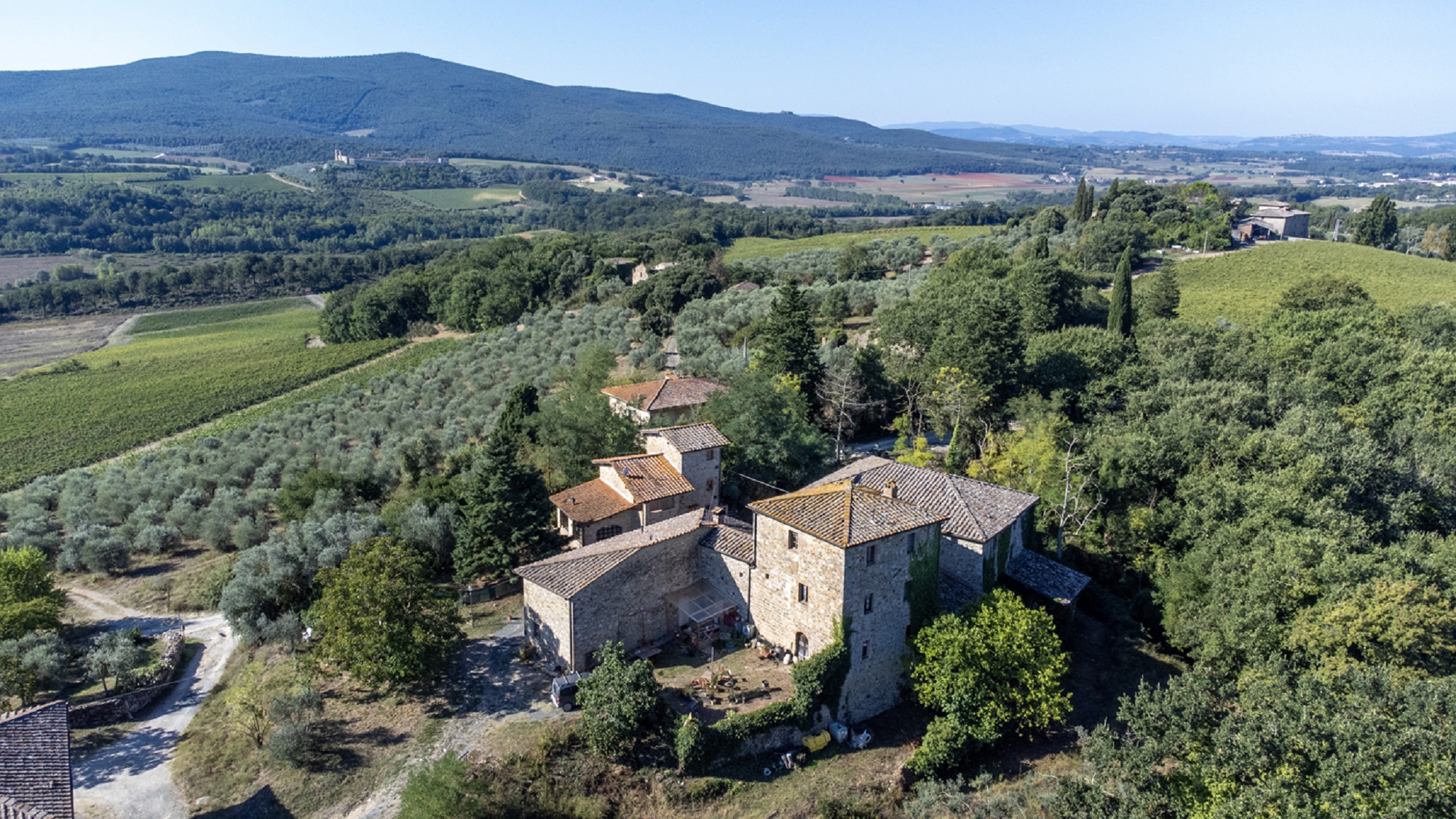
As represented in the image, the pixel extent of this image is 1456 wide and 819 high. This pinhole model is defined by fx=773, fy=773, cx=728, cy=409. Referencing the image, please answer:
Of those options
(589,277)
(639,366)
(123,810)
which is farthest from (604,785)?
(589,277)

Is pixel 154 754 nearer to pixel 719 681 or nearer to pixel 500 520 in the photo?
pixel 500 520

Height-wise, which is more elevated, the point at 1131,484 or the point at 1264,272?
the point at 1264,272

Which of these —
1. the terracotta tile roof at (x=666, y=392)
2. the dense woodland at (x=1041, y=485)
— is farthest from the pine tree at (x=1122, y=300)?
the terracotta tile roof at (x=666, y=392)

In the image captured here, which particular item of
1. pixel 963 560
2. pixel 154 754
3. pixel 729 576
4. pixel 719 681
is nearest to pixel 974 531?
pixel 963 560

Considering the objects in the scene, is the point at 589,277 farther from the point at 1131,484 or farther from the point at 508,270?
the point at 1131,484

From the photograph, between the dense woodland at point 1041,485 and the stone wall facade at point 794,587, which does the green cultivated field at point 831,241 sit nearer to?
the dense woodland at point 1041,485
